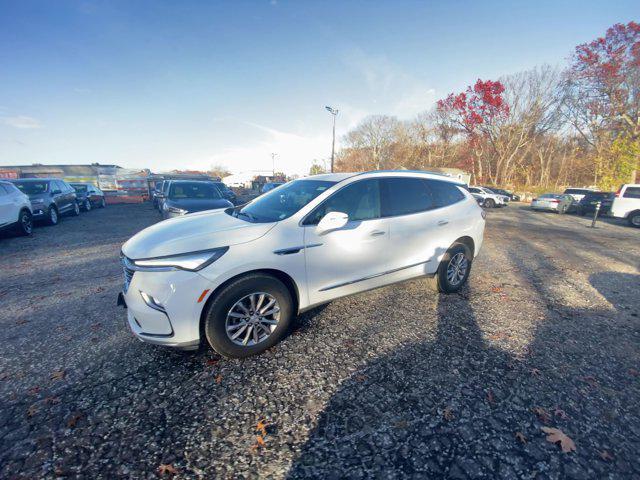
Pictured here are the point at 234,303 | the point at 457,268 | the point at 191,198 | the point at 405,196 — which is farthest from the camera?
the point at 191,198

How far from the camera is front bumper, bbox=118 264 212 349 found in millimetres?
2271

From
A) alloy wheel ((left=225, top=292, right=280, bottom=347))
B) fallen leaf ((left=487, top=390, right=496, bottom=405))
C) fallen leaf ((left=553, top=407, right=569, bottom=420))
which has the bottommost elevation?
fallen leaf ((left=553, top=407, right=569, bottom=420))

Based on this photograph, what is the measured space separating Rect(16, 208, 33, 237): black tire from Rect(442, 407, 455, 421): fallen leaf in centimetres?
1100

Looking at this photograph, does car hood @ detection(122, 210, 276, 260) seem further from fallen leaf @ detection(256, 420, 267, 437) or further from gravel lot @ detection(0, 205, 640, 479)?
fallen leaf @ detection(256, 420, 267, 437)

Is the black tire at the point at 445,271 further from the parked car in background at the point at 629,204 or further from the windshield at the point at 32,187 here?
the parked car in background at the point at 629,204

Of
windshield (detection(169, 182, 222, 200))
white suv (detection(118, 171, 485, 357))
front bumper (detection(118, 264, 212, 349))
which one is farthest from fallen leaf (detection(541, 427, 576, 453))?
windshield (detection(169, 182, 222, 200))

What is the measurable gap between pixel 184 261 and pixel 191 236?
280 millimetres

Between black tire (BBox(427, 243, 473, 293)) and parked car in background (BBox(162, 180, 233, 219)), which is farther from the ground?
parked car in background (BBox(162, 180, 233, 219))

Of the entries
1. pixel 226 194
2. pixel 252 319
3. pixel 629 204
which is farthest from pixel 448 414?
pixel 629 204

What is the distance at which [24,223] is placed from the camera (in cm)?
788

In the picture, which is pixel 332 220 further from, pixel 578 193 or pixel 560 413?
pixel 578 193

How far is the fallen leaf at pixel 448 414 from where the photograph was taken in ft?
6.79

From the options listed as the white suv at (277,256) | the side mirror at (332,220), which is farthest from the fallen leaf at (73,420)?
the side mirror at (332,220)

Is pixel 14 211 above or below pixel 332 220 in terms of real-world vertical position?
below
